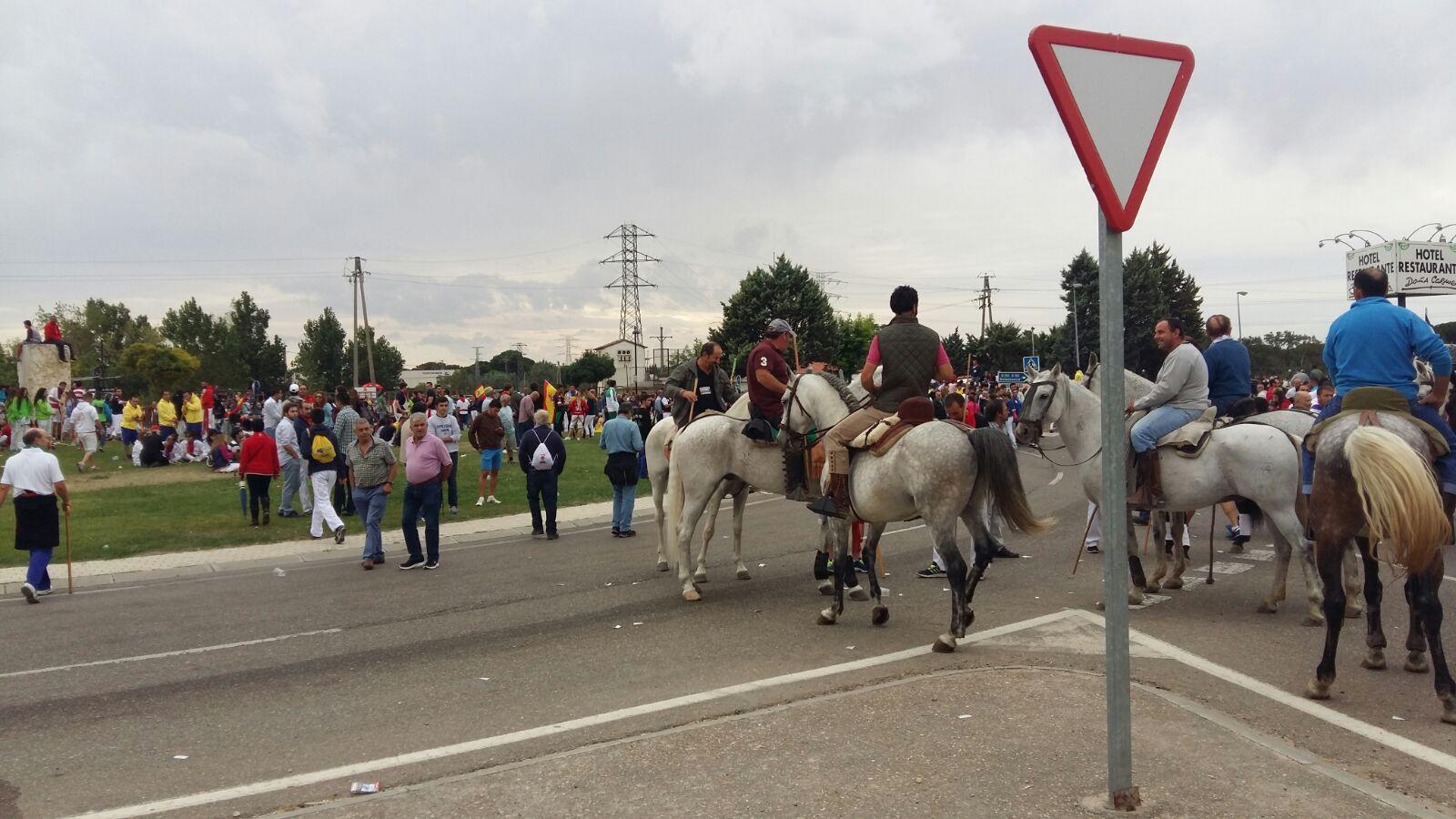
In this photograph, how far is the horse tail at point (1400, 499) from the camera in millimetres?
5129

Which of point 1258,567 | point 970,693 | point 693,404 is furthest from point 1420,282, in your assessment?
point 970,693

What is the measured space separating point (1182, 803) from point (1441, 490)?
3.39m

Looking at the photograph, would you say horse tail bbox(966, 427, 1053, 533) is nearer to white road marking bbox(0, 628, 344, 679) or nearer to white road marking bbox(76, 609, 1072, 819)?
white road marking bbox(76, 609, 1072, 819)

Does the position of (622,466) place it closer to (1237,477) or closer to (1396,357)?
(1237,477)

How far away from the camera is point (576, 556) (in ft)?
41.2

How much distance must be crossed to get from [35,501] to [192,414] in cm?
1768

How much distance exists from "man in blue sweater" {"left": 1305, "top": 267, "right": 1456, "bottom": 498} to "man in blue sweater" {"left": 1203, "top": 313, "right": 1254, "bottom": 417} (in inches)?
127

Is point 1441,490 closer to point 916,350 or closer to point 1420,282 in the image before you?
point 916,350

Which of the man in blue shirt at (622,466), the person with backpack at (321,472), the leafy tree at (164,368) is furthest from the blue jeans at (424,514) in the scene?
the leafy tree at (164,368)

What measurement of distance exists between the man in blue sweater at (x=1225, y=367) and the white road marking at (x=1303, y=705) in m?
3.21

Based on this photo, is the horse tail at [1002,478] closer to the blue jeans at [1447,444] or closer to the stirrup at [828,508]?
the stirrup at [828,508]

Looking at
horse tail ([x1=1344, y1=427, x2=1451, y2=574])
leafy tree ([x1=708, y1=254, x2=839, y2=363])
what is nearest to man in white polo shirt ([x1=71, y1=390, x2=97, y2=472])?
horse tail ([x1=1344, y1=427, x2=1451, y2=574])

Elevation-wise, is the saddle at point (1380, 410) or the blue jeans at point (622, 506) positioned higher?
the saddle at point (1380, 410)

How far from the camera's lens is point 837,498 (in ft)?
25.6
